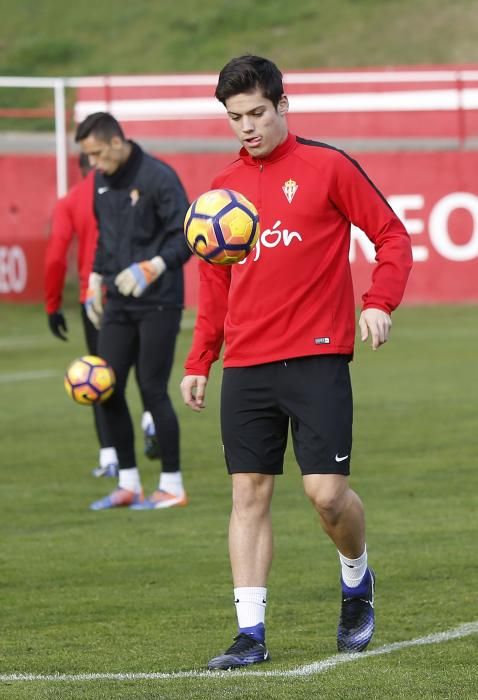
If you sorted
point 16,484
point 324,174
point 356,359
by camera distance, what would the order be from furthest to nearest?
1. point 356,359
2. point 16,484
3. point 324,174

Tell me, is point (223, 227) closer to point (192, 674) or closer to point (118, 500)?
point (192, 674)

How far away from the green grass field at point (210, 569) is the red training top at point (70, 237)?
128 cm

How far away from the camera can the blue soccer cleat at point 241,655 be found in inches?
246

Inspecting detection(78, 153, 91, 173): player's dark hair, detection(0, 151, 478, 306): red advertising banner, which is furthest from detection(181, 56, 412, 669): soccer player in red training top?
detection(0, 151, 478, 306): red advertising banner

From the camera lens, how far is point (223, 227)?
6.27m

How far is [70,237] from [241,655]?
6.25 metres

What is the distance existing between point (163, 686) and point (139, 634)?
1.09 m

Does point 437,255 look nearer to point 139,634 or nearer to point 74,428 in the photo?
point 74,428

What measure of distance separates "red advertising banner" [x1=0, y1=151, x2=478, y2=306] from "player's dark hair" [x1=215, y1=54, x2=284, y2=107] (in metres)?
18.3

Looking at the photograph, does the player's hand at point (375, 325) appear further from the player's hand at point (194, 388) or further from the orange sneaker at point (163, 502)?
the orange sneaker at point (163, 502)

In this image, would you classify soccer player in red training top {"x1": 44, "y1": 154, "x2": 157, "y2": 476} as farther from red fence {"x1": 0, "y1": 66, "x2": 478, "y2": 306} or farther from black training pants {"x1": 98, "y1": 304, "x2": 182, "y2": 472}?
red fence {"x1": 0, "y1": 66, "x2": 478, "y2": 306}

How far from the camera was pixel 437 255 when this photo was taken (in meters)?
24.9

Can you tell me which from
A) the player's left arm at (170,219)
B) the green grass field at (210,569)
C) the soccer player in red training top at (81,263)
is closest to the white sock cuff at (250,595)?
the green grass field at (210,569)

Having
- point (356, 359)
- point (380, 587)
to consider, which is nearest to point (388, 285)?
point (380, 587)
